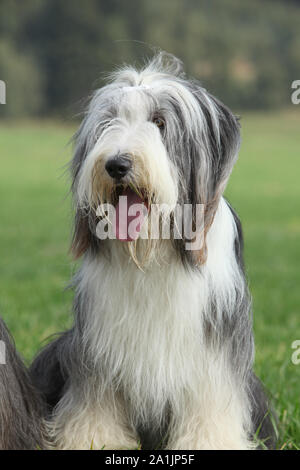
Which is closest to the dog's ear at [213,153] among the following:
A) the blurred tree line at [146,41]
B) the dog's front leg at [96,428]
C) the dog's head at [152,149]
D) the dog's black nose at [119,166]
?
the dog's head at [152,149]

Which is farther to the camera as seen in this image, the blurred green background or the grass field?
the blurred green background

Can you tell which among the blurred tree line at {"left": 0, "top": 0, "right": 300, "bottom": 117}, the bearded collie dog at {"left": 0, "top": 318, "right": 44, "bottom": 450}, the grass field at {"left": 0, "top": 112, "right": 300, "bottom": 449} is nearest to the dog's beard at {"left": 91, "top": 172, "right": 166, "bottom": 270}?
the grass field at {"left": 0, "top": 112, "right": 300, "bottom": 449}

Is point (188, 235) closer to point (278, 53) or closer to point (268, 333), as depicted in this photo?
point (268, 333)

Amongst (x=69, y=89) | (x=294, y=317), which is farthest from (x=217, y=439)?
(x=69, y=89)

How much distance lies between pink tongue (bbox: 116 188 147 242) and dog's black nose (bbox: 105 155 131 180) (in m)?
0.13

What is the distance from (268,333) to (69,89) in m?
28.3

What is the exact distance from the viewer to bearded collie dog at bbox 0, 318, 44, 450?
319 centimetres

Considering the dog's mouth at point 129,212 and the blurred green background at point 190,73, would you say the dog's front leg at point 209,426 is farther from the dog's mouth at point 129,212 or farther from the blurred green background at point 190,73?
the dog's mouth at point 129,212

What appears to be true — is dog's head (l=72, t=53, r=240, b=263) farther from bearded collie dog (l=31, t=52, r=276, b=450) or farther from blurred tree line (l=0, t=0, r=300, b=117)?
blurred tree line (l=0, t=0, r=300, b=117)

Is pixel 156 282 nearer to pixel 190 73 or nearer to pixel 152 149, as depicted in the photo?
pixel 152 149

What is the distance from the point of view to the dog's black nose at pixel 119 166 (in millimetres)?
2967

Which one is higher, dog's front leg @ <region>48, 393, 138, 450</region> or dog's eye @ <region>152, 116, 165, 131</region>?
dog's eye @ <region>152, 116, 165, 131</region>

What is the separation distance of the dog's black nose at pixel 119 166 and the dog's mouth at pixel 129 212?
0.38 feet

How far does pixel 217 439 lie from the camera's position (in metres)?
3.51
